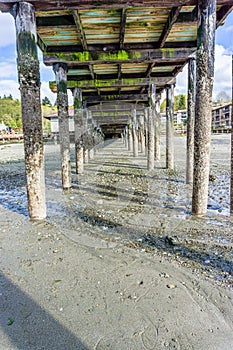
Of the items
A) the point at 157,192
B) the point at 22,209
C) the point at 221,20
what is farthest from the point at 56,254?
the point at 221,20

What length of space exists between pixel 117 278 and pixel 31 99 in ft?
10.6

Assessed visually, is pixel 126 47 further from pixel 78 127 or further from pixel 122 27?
pixel 78 127

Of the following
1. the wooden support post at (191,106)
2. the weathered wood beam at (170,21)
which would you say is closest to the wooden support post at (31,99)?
the weathered wood beam at (170,21)

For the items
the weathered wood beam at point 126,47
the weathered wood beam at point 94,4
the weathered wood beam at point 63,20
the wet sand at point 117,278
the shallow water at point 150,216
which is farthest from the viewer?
the weathered wood beam at point 126,47

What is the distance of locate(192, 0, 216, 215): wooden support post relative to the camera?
4270mm

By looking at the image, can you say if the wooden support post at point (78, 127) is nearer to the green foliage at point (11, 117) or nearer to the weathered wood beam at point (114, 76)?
the weathered wood beam at point (114, 76)

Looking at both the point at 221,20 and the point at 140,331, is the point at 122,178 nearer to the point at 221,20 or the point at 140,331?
the point at 221,20

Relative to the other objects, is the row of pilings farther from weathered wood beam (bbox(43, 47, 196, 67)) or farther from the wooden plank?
the wooden plank

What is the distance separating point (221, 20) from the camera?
5207 mm

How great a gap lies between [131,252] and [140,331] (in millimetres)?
1396

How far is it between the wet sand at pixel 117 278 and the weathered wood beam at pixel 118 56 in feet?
12.5

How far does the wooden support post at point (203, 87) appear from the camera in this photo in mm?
4270

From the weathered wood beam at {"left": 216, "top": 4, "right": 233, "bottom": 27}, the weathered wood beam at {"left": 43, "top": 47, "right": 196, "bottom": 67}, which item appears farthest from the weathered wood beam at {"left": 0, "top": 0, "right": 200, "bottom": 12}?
the weathered wood beam at {"left": 43, "top": 47, "right": 196, "bottom": 67}

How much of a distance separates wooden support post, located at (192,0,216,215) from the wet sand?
2.76 feet
